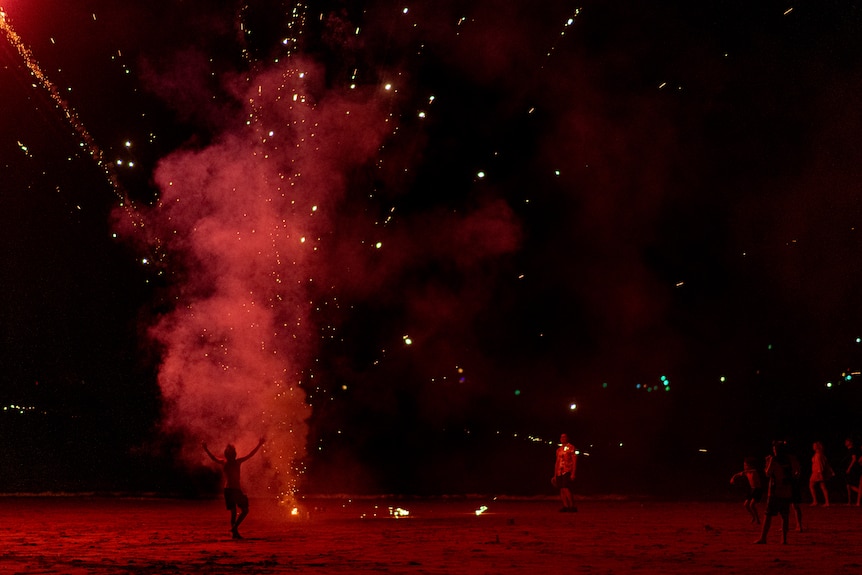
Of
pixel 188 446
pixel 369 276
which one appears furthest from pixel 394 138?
pixel 188 446

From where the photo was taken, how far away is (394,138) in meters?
22.1

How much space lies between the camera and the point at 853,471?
2023 centimetres

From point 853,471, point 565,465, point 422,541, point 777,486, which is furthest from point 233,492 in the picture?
point 853,471

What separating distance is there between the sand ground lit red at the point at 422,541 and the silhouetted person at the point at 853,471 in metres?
1.25

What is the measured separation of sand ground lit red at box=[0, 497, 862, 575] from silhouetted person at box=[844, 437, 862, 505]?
1.25 m

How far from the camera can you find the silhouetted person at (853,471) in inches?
725

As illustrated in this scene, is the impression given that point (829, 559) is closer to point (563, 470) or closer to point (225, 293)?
point (563, 470)

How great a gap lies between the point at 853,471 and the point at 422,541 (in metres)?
13.1

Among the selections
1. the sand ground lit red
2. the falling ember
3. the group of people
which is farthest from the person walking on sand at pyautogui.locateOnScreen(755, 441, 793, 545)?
the falling ember

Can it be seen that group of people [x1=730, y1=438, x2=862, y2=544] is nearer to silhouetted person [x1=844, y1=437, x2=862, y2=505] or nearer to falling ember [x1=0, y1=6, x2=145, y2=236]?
silhouetted person [x1=844, y1=437, x2=862, y2=505]

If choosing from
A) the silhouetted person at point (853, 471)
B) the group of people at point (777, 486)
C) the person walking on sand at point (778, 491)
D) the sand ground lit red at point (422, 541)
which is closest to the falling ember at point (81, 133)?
the sand ground lit red at point (422, 541)

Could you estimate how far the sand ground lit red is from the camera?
8820 millimetres

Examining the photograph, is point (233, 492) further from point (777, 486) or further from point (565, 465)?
point (777, 486)

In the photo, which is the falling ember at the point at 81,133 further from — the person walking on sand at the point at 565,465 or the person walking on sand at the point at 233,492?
the person walking on sand at the point at 565,465
